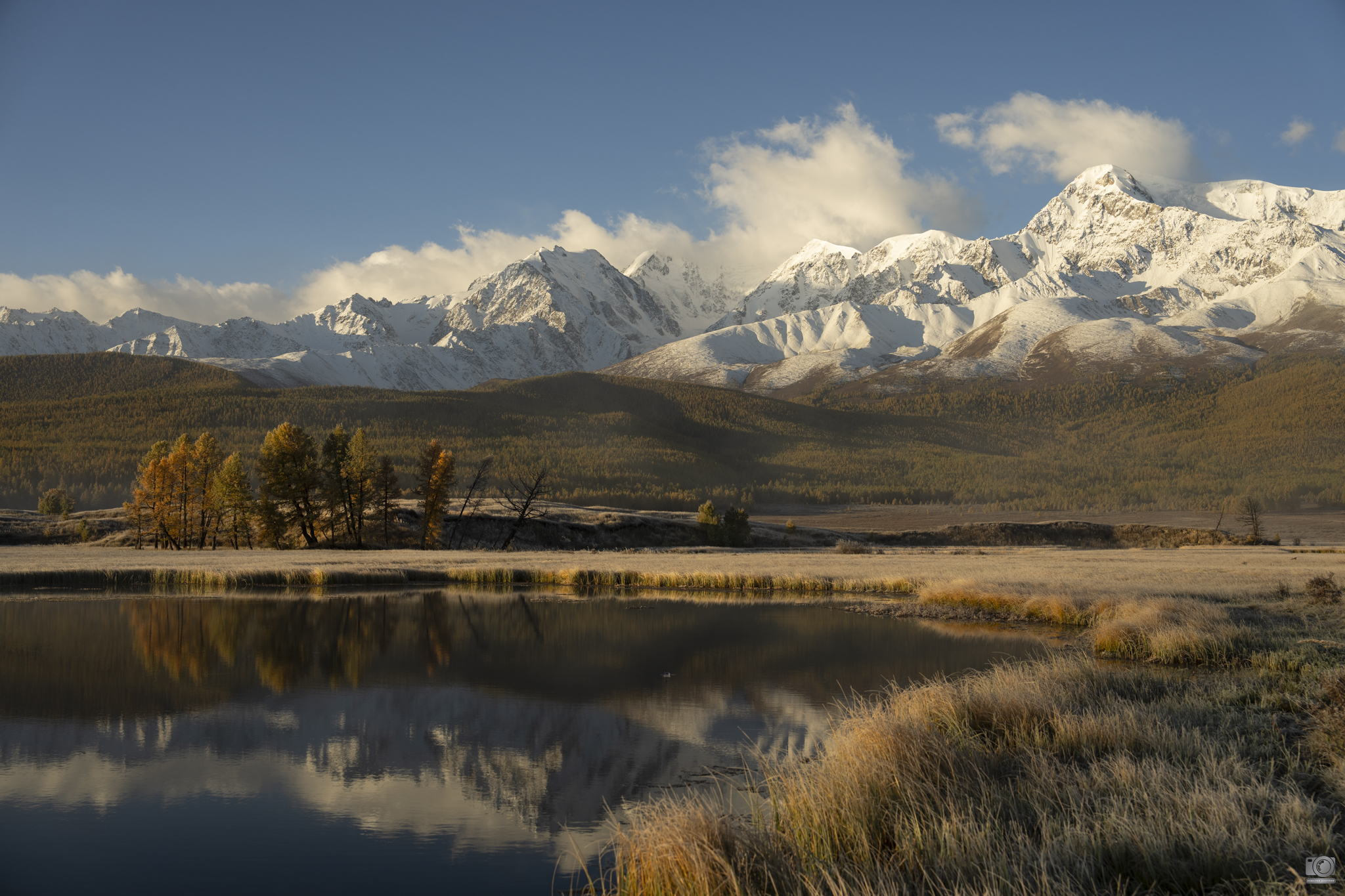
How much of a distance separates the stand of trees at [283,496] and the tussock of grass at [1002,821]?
65046 millimetres

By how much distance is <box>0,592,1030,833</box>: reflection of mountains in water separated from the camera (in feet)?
44.5

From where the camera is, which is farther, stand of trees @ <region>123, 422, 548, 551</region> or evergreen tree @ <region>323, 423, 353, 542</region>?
evergreen tree @ <region>323, 423, 353, 542</region>

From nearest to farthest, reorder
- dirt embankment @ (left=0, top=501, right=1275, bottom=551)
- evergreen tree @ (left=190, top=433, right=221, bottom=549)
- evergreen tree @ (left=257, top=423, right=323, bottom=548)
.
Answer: evergreen tree @ (left=257, top=423, right=323, bottom=548), evergreen tree @ (left=190, top=433, right=221, bottom=549), dirt embankment @ (left=0, top=501, right=1275, bottom=551)

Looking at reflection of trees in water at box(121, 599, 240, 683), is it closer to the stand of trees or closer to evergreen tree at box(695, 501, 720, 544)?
the stand of trees

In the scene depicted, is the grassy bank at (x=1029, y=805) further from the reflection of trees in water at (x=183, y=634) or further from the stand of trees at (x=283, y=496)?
the stand of trees at (x=283, y=496)

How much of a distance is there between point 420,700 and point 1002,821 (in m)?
14.5

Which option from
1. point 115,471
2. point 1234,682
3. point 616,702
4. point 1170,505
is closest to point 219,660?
point 616,702

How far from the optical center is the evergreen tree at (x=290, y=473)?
71688mm

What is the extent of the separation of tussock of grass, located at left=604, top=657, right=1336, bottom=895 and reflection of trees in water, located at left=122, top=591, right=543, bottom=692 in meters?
15.5

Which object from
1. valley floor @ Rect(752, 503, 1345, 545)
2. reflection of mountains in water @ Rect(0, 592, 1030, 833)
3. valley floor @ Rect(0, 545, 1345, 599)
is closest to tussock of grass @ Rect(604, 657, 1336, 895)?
reflection of mountains in water @ Rect(0, 592, 1030, 833)

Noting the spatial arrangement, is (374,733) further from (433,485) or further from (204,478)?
(204,478)

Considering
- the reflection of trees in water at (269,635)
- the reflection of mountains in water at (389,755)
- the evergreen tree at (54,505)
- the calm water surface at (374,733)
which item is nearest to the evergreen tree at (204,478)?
the evergreen tree at (54,505)

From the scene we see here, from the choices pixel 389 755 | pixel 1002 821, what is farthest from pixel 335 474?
pixel 1002 821

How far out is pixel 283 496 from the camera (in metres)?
72.4
